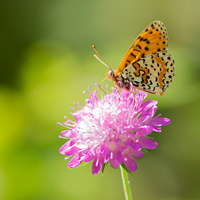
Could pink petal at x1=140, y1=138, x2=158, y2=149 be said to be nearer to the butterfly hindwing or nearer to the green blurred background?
the butterfly hindwing

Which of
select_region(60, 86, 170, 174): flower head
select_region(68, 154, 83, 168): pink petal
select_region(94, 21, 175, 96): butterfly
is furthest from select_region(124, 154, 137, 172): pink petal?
select_region(94, 21, 175, 96): butterfly

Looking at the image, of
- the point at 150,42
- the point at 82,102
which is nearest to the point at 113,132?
the point at 150,42

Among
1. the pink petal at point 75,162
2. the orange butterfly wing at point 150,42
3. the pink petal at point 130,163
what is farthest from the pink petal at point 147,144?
the orange butterfly wing at point 150,42

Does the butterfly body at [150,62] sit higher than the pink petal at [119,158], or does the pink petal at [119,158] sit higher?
the butterfly body at [150,62]

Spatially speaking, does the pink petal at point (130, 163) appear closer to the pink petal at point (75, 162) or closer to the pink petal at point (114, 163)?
the pink petal at point (114, 163)

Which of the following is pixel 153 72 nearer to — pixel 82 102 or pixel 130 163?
pixel 130 163

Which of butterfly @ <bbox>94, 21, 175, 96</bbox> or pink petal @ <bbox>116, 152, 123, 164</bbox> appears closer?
pink petal @ <bbox>116, 152, 123, 164</bbox>
